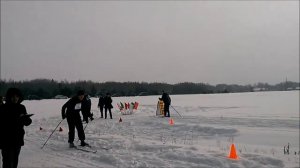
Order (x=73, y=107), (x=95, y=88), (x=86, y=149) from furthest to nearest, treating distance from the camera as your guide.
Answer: (x=95, y=88)
(x=73, y=107)
(x=86, y=149)

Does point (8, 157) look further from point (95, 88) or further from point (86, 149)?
point (95, 88)

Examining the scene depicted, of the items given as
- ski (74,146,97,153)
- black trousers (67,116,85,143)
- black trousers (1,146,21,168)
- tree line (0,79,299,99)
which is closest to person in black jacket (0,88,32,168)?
black trousers (1,146,21,168)

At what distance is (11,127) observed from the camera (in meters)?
5.61

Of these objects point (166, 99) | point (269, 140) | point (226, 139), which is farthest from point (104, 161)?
point (166, 99)

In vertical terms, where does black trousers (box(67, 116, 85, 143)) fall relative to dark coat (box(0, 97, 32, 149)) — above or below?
below

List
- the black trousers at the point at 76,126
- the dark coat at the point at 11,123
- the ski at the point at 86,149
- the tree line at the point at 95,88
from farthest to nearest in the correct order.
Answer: the tree line at the point at 95,88
the black trousers at the point at 76,126
the ski at the point at 86,149
the dark coat at the point at 11,123

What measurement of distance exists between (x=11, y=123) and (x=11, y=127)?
69 mm

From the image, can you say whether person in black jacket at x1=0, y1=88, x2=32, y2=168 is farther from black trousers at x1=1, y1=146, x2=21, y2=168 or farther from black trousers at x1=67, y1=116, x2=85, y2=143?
black trousers at x1=67, y1=116, x2=85, y2=143

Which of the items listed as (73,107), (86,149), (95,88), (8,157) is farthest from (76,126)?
(95,88)

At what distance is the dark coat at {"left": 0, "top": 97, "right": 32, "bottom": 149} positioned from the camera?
5578 mm

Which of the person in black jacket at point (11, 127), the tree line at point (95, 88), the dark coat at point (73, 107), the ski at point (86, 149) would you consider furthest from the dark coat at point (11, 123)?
the tree line at point (95, 88)

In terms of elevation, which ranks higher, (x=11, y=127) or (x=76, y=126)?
(x=11, y=127)

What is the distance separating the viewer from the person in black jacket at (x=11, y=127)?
5.58 metres

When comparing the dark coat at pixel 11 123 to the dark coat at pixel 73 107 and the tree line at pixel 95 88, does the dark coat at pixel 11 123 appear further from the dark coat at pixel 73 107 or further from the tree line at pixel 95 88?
the tree line at pixel 95 88
